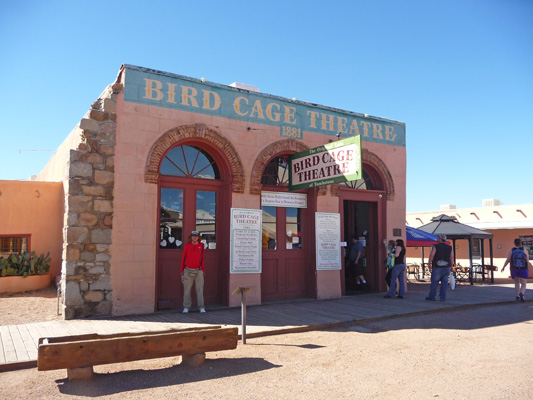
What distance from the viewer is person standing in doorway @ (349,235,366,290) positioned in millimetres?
12688

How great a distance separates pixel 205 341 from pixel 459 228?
45.0 ft

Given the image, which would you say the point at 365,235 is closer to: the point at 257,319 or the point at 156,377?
the point at 257,319

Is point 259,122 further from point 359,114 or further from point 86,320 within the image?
point 86,320

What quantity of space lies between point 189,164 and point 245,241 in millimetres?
2239

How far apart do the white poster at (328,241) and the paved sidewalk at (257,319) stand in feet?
3.26

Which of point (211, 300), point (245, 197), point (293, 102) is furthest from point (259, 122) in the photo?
point (211, 300)

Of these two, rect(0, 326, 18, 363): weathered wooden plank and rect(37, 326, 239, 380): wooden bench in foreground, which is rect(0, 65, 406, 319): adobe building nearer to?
rect(0, 326, 18, 363): weathered wooden plank

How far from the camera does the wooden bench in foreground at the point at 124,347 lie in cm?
457

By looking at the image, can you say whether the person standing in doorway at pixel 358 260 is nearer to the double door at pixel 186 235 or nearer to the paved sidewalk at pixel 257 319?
the paved sidewalk at pixel 257 319

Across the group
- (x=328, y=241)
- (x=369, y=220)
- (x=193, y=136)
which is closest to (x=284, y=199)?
(x=328, y=241)

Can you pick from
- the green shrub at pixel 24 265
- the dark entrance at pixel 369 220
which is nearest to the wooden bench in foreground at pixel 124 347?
the green shrub at pixel 24 265

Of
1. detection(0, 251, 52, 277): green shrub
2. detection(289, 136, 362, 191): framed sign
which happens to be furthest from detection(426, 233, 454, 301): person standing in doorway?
detection(0, 251, 52, 277): green shrub

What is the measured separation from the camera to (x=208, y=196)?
10.2 meters

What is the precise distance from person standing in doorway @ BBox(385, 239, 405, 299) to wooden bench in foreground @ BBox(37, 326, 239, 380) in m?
7.03
